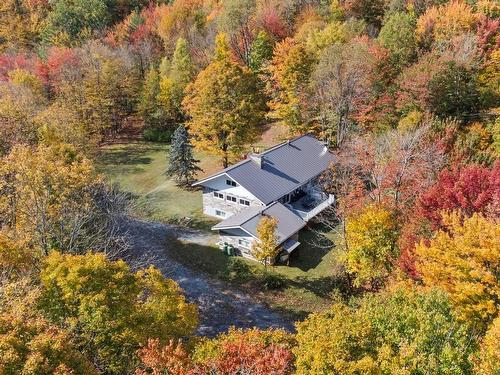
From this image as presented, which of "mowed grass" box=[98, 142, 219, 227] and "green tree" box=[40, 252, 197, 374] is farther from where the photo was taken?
"mowed grass" box=[98, 142, 219, 227]

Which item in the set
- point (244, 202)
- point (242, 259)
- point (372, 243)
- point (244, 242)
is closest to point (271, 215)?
point (244, 242)

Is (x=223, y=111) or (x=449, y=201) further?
(x=223, y=111)

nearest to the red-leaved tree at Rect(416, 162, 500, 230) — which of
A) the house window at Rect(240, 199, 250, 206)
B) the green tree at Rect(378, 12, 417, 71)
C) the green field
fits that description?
the green field

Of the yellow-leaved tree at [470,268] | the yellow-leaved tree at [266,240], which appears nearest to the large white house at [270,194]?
the yellow-leaved tree at [266,240]

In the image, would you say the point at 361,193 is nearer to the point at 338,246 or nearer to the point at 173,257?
the point at 338,246

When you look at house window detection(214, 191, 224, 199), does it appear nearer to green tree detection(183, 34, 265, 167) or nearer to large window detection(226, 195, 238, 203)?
large window detection(226, 195, 238, 203)

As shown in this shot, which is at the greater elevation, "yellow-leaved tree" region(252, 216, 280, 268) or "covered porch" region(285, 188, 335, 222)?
"yellow-leaved tree" region(252, 216, 280, 268)

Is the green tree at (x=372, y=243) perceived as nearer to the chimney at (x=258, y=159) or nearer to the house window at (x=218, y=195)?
the chimney at (x=258, y=159)

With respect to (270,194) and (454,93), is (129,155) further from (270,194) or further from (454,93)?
(454,93)
